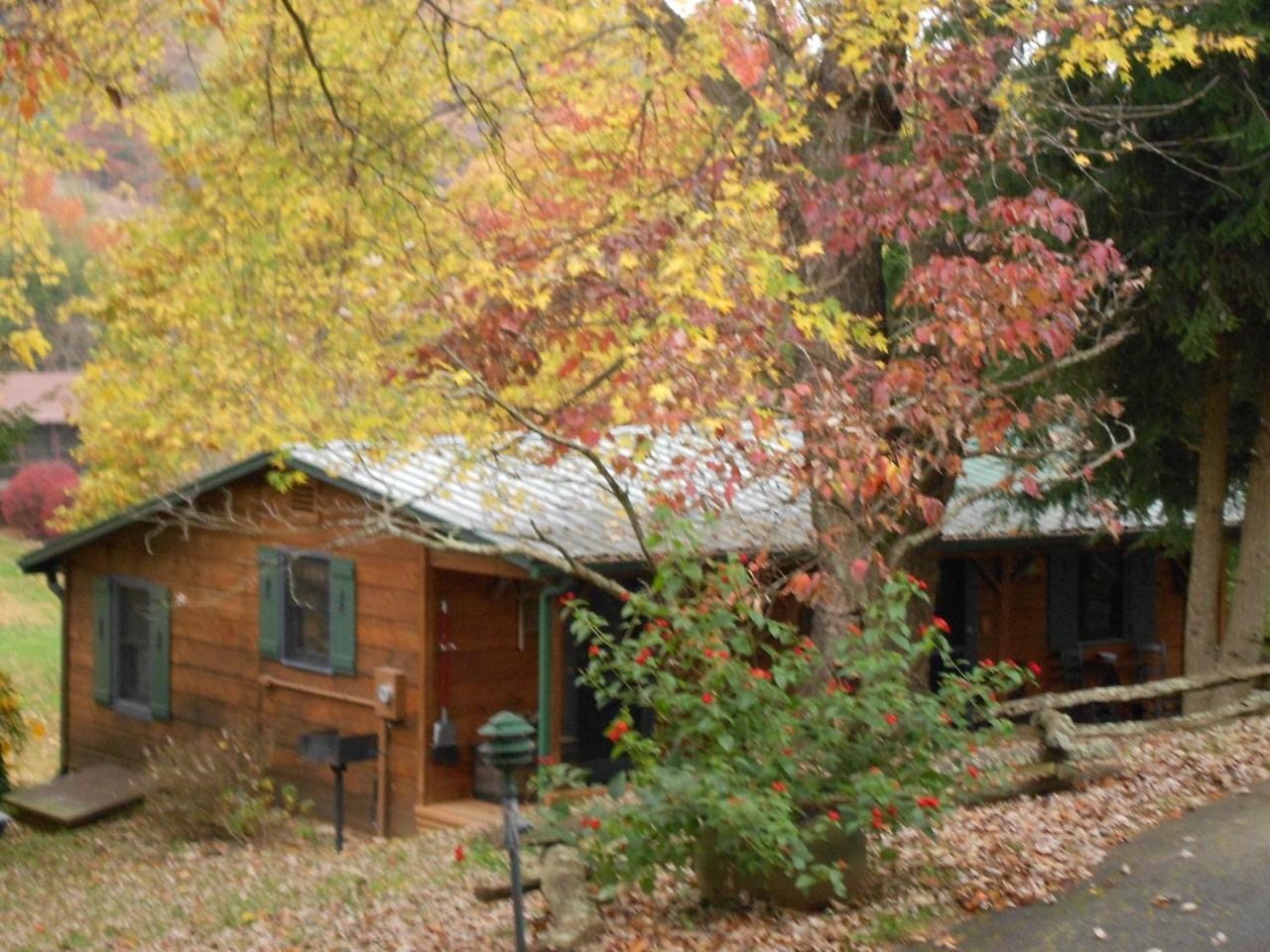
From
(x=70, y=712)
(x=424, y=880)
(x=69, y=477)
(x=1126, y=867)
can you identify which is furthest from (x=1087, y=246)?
(x=69, y=477)

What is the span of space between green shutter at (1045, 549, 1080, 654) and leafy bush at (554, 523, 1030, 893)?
451 inches

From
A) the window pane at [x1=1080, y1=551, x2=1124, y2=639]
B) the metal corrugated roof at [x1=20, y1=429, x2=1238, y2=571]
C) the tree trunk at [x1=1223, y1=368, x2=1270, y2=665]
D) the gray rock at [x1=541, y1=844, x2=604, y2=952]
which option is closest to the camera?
the gray rock at [x1=541, y1=844, x2=604, y2=952]

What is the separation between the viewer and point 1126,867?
7.95 metres

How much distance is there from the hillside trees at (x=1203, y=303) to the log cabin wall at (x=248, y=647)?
6.73 m

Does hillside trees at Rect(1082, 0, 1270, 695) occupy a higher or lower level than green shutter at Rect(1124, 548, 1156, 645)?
higher

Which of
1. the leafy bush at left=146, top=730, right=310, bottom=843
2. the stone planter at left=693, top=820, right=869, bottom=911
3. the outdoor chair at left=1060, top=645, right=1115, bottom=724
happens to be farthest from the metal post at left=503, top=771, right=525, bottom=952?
the outdoor chair at left=1060, top=645, right=1115, bottom=724

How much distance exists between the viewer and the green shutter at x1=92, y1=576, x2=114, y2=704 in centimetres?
1834

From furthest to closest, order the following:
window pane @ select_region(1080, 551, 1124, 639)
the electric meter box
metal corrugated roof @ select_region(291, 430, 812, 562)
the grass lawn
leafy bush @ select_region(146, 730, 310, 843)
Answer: the grass lawn, window pane @ select_region(1080, 551, 1124, 639), leafy bush @ select_region(146, 730, 310, 843), the electric meter box, metal corrugated roof @ select_region(291, 430, 812, 562)

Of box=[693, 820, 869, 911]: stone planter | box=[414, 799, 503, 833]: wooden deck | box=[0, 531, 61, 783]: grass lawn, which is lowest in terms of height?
box=[0, 531, 61, 783]: grass lawn

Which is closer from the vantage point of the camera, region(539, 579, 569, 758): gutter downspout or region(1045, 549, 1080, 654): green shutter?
region(539, 579, 569, 758): gutter downspout

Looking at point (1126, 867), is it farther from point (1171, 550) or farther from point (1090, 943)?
point (1171, 550)

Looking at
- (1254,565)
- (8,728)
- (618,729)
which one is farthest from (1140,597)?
(618,729)

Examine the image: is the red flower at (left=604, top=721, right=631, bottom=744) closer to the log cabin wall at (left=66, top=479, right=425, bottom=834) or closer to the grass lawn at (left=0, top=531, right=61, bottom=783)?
the log cabin wall at (left=66, top=479, right=425, bottom=834)

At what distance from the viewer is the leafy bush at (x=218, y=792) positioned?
1448 centimetres
